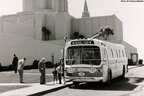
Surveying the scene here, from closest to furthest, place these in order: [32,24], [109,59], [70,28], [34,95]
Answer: [34,95]
[109,59]
[32,24]
[70,28]

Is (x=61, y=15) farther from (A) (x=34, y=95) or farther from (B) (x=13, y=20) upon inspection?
(A) (x=34, y=95)

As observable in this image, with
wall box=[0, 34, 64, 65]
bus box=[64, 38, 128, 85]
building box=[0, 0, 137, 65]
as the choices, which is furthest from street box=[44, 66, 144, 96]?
building box=[0, 0, 137, 65]

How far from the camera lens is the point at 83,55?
16.0 m

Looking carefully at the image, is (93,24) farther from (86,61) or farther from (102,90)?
(102,90)

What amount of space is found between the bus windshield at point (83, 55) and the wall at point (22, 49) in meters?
24.4

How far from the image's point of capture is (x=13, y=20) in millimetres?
84500

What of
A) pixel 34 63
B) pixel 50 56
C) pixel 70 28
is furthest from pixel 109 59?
pixel 70 28

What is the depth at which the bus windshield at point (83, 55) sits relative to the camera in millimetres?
15758

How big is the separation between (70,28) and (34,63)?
4895cm

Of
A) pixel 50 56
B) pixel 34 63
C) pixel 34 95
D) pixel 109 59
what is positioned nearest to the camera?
pixel 34 95

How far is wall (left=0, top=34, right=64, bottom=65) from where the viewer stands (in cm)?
3953

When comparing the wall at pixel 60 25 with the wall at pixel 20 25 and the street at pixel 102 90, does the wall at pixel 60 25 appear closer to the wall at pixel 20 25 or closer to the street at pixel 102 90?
the wall at pixel 20 25

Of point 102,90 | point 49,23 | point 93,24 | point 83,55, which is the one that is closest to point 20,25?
point 49,23

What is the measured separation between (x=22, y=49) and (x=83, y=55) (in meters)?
30.0
